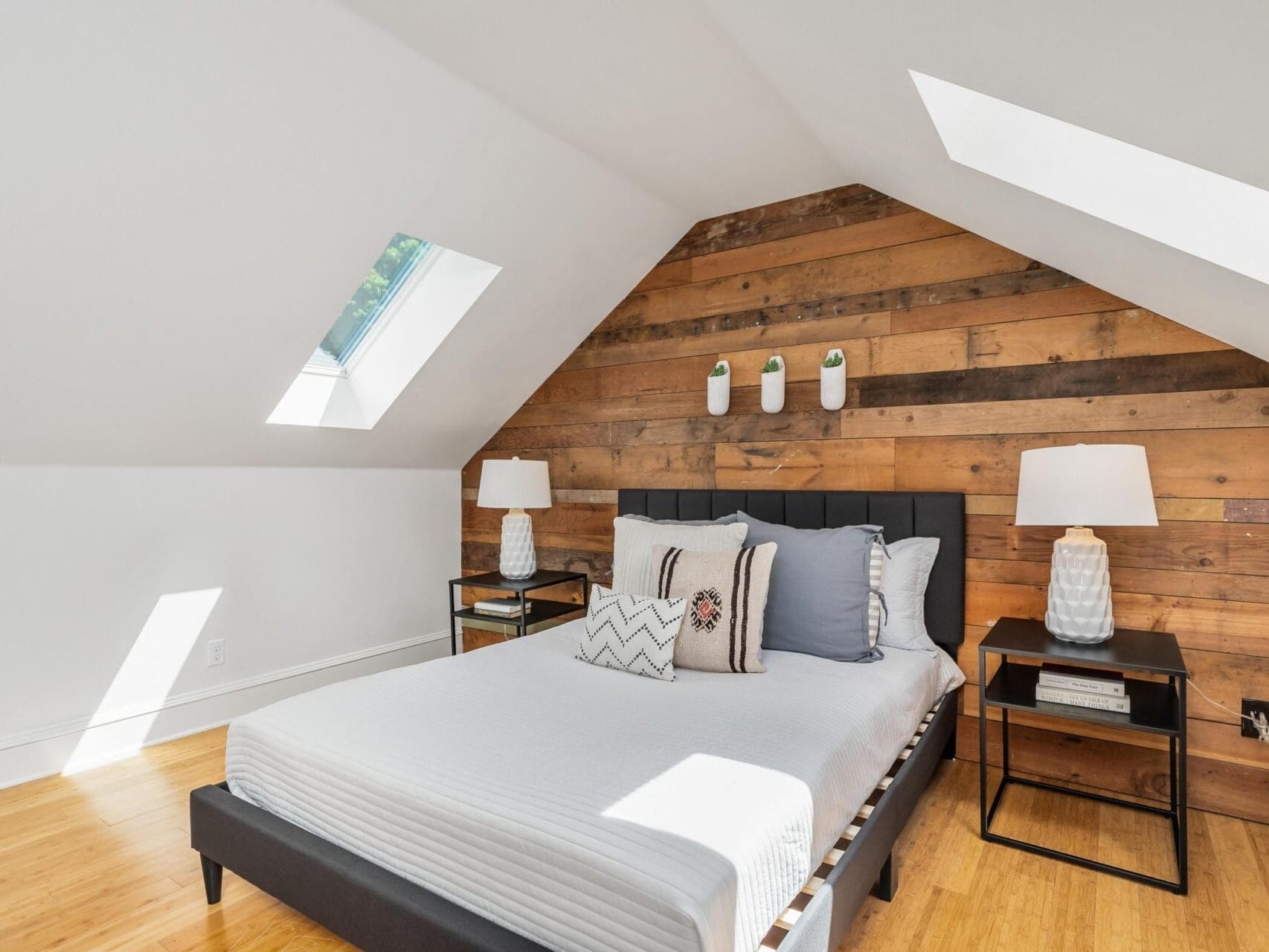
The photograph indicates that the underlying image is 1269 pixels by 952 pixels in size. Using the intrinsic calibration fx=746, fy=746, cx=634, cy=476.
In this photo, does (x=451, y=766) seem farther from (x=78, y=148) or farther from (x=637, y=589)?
(x=78, y=148)

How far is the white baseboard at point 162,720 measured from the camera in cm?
282

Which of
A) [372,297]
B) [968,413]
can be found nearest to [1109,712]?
[968,413]

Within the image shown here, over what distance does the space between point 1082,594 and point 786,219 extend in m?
1.98

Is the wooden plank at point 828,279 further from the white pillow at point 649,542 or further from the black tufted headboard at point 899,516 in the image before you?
the white pillow at point 649,542

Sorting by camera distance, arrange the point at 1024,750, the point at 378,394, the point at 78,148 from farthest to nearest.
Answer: the point at 378,394, the point at 1024,750, the point at 78,148

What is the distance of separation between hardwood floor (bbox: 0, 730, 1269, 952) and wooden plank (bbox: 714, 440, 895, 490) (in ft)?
4.04

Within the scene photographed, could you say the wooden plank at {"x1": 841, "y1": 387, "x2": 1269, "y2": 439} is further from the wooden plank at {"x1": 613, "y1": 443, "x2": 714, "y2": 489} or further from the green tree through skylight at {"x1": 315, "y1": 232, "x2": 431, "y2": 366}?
the green tree through skylight at {"x1": 315, "y1": 232, "x2": 431, "y2": 366}

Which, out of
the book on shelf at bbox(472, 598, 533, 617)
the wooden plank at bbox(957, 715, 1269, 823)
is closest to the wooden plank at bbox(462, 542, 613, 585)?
the book on shelf at bbox(472, 598, 533, 617)

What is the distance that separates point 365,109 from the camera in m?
2.27

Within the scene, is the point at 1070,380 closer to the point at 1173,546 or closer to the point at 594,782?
the point at 1173,546

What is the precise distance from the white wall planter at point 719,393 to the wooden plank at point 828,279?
339 millimetres

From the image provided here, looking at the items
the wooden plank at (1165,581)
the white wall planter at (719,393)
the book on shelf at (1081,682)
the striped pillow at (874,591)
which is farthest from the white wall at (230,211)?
the book on shelf at (1081,682)

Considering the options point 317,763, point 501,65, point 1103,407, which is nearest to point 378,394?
point 501,65

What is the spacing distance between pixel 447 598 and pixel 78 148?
3.03m
